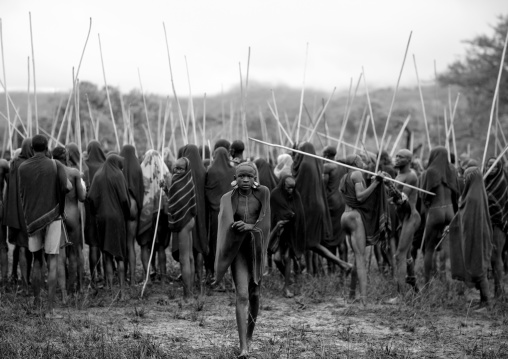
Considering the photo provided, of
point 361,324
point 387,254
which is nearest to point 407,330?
point 361,324

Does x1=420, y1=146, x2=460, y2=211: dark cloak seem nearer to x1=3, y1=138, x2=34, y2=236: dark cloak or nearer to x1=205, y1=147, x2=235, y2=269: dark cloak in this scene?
x1=205, y1=147, x2=235, y2=269: dark cloak

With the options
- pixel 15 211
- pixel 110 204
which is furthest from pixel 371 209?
pixel 15 211

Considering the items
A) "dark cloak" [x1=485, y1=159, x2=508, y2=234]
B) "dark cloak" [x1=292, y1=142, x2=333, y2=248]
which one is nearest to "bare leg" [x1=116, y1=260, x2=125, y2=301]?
"dark cloak" [x1=292, y1=142, x2=333, y2=248]

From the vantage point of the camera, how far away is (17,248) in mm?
9484

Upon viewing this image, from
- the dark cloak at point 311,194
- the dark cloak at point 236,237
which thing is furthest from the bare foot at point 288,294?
the dark cloak at point 236,237

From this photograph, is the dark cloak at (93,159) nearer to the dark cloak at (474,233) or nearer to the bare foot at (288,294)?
the bare foot at (288,294)

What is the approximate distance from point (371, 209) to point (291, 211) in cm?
132

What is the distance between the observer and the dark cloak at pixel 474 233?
8.09 metres

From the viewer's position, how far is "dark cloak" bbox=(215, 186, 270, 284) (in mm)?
5930

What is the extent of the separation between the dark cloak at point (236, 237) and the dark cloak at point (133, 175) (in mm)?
3351

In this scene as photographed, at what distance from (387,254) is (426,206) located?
1.33 metres

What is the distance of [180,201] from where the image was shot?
8.45m

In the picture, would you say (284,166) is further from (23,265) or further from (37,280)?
(37,280)

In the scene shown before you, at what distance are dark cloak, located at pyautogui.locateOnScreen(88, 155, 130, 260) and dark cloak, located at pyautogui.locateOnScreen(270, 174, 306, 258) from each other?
193cm
